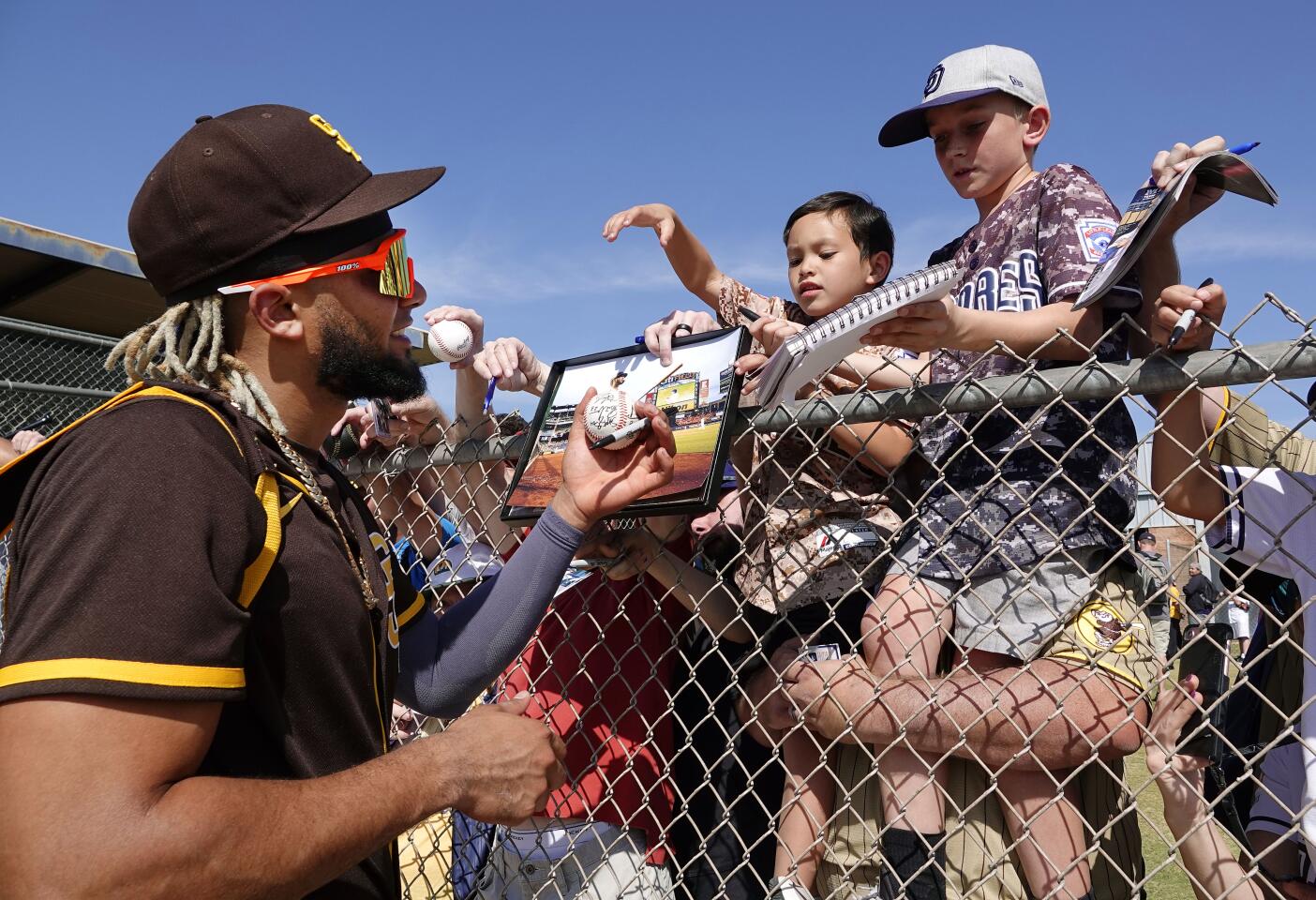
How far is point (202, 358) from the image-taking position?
76.7 inches

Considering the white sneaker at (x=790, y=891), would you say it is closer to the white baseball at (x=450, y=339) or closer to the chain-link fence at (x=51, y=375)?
the white baseball at (x=450, y=339)

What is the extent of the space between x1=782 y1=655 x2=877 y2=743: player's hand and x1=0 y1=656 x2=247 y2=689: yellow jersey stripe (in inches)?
59.5

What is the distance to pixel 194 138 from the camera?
1.92 meters

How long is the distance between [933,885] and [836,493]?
3.32 feet

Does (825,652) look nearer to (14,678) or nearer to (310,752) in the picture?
(310,752)

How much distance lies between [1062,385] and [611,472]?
37.9 inches

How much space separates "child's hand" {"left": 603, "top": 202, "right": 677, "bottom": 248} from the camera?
3215 mm

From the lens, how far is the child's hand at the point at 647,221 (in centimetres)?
321

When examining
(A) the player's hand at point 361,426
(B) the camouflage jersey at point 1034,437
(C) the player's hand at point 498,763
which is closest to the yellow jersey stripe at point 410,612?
(C) the player's hand at point 498,763

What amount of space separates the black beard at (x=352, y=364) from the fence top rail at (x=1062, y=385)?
2.68ft

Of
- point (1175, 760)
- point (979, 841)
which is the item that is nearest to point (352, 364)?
point (979, 841)

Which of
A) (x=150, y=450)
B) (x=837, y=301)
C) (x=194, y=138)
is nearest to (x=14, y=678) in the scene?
(x=150, y=450)

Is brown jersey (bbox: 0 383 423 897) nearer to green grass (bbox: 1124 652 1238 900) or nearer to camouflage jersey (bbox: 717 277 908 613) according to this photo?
camouflage jersey (bbox: 717 277 908 613)

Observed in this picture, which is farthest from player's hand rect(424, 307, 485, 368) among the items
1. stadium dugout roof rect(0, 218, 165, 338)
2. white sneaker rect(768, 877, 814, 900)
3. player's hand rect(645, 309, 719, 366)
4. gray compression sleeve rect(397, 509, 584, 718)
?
stadium dugout roof rect(0, 218, 165, 338)
